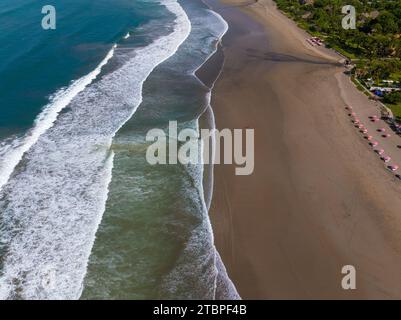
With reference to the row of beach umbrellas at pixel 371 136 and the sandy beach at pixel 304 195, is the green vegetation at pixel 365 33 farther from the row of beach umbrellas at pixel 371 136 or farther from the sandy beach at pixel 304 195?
the row of beach umbrellas at pixel 371 136

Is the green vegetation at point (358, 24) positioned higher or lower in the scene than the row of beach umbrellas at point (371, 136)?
higher

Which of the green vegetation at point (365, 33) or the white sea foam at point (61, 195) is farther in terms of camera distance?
the green vegetation at point (365, 33)

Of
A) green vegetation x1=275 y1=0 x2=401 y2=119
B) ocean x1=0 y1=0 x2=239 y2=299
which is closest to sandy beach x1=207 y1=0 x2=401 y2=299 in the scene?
ocean x1=0 y1=0 x2=239 y2=299

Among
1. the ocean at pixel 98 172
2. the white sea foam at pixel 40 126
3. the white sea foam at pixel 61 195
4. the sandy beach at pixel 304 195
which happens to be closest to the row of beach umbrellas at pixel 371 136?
the sandy beach at pixel 304 195

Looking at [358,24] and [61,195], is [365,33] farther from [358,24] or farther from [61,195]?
[61,195]

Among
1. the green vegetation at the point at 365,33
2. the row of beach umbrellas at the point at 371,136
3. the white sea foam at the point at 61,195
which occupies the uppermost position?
the green vegetation at the point at 365,33

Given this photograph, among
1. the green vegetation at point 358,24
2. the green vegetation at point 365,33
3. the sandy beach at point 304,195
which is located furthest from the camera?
the green vegetation at point 358,24

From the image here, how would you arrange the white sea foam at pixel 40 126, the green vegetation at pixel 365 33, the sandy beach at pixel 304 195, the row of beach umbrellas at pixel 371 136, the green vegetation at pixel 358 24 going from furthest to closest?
the green vegetation at pixel 358 24, the green vegetation at pixel 365 33, the row of beach umbrellas at pixel 371 136, the white sea foam at pixel 40 126, the sandy beach at pixel 304 195

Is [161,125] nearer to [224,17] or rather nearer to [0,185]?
[0,185]
